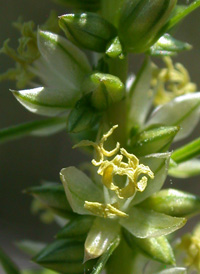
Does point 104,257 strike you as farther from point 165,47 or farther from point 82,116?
point 165,47

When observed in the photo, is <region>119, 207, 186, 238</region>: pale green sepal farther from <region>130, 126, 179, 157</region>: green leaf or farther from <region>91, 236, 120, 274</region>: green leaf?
<region>130, 126, 179, 157</region>: green leaf

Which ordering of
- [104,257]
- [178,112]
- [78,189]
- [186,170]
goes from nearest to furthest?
[104,257] < [78,189] < [178,112] < [186,170]

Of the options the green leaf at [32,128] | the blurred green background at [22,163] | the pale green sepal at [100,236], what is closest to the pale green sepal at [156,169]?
the pale green sepal at [100,236]

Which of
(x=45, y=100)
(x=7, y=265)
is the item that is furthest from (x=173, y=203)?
(x=7, y=265)

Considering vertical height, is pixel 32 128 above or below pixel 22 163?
above

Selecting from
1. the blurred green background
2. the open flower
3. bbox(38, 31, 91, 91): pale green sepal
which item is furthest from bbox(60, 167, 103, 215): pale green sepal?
Answer: the blurred green background

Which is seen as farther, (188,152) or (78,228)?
(188,152)
